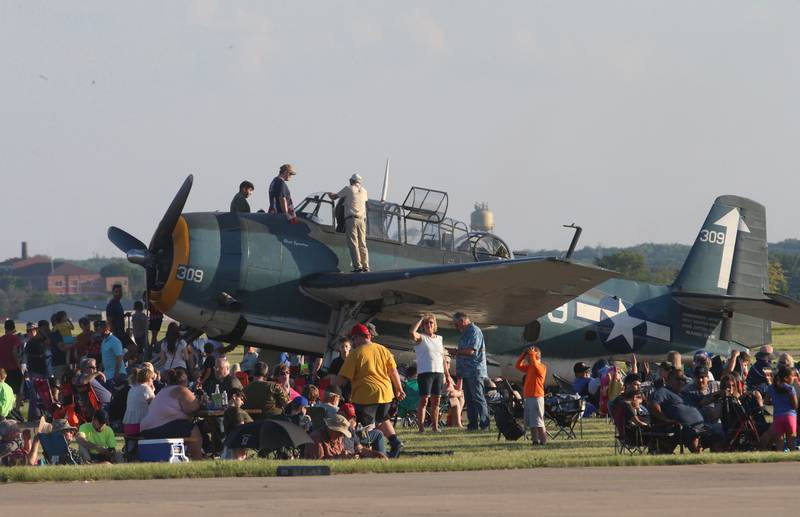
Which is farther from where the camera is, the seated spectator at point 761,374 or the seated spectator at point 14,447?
the seated spectator at point 761,374

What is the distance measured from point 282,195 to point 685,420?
26.0 ft

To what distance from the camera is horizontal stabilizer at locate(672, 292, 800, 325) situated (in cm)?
2048

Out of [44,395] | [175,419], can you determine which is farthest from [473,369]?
[44,395]

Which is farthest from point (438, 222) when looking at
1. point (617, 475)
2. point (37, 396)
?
point (617, 475)

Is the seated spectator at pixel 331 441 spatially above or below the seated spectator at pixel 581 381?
below

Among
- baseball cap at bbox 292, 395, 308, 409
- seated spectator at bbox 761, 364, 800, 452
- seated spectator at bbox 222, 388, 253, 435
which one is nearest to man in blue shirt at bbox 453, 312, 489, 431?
baseball cap at bbox 292, 395, 308, 409

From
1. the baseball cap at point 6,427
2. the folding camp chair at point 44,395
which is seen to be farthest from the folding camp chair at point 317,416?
the folding camp chair at point 44,395

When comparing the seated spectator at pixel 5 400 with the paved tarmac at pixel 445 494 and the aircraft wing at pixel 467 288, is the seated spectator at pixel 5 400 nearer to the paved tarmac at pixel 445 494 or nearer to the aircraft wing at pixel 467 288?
the aircraft wing at pixel 467 288

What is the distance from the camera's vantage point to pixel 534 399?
48.0 ft

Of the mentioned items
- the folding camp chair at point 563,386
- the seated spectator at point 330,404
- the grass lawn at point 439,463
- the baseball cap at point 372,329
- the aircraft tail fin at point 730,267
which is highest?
the aircraft tail fin at point 730,267

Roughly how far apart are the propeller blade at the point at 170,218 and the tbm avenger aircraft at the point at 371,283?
19 mm

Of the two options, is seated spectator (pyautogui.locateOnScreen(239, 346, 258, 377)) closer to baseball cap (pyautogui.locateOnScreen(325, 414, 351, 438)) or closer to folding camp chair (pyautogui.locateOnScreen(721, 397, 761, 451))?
baseball cap (pyautogui.locateOnScreen(325, 414, 351, 438))

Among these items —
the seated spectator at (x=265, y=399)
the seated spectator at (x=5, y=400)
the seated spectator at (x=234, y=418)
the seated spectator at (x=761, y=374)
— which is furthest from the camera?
the seated spectator at (x=761, y=374)

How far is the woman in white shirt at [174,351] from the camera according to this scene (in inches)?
760
